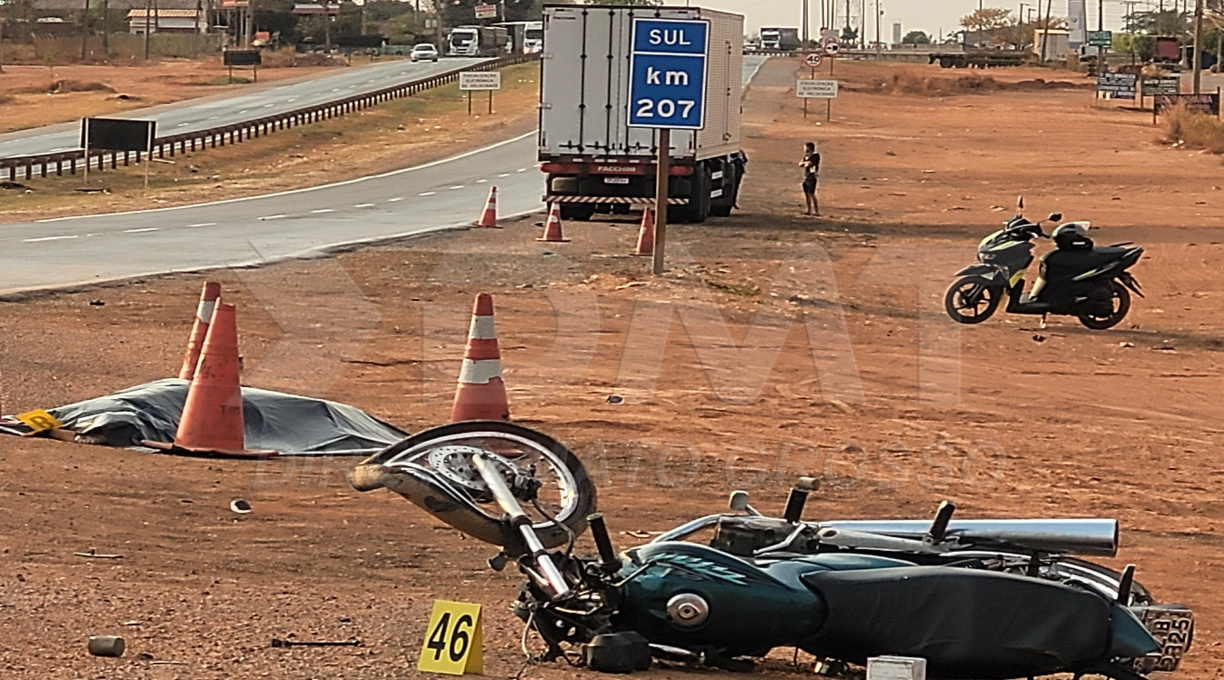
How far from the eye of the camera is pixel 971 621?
521 cm

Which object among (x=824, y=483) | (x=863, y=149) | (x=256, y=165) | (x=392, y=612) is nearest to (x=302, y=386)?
(x=824, y=483)

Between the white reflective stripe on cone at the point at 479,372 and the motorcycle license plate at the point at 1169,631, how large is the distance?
5.62m

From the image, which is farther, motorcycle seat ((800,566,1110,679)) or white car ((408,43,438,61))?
white car ((408,43,438,61))

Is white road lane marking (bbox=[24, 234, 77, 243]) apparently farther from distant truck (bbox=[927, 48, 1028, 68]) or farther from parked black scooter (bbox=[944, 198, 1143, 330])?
distant truck (bbox=[927, 48, 1028, 68])

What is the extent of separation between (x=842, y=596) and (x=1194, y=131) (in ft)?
184

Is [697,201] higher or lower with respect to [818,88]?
lower

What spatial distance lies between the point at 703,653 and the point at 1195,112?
63895mm

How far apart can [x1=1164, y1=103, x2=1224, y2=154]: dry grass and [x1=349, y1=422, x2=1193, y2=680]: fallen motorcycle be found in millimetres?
50560

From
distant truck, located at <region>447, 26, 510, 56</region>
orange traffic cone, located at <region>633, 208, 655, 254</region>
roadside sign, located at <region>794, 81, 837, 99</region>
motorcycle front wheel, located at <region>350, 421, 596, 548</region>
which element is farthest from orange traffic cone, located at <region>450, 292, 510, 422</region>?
distant truck, located at <region>447, 26, 510, 56</region>

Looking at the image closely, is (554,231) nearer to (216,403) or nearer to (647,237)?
(647,237)

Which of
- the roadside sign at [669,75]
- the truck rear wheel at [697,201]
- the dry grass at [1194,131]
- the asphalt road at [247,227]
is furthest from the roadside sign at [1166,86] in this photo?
the roadside sign at [669,75]

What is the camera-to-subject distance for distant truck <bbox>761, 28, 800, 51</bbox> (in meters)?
178

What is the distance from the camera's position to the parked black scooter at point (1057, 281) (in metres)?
17.9

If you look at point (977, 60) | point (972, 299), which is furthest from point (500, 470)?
point (977, 60)
